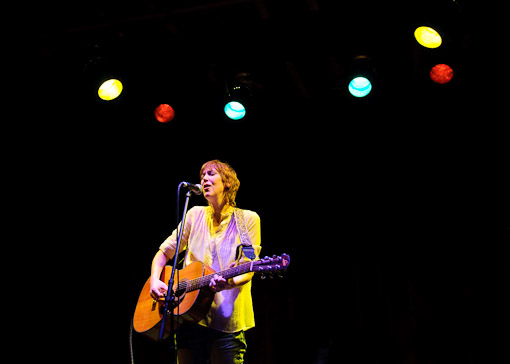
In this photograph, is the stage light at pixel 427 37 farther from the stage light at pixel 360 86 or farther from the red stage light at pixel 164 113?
the red stage light at pixel 164 113

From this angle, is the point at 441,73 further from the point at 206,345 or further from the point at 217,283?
the point at 206,345

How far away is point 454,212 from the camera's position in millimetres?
4422

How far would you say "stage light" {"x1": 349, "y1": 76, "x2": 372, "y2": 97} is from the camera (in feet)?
13.7

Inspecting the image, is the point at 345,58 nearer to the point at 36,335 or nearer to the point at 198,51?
the point at 198,51

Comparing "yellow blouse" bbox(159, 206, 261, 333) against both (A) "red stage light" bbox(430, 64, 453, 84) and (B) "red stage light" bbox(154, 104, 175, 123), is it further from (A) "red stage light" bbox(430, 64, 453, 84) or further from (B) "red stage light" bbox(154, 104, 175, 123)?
(A) "red stage light" bbox(430, 64, 453, 84)

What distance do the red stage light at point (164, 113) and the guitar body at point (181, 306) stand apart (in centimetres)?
198

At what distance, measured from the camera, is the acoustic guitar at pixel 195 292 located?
119 inches

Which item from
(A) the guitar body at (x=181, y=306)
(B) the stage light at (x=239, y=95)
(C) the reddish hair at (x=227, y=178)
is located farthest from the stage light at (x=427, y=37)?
(A) the guitar body at (x=181, y=306)

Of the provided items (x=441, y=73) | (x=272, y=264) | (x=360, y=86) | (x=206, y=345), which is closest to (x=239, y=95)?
(x=360, y=86)

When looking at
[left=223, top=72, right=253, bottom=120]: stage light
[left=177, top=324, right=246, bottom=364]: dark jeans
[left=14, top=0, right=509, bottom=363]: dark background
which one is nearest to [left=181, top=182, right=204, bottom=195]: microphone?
[left=177, top=324, right=246, bottom=364]: dark jeans

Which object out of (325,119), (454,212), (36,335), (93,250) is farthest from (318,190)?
(36,335)

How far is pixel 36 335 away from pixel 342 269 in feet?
Result: 9.81

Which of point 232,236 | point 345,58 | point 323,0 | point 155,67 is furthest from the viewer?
point 155,67

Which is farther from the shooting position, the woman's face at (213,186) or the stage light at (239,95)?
the stage light at (239,95)
